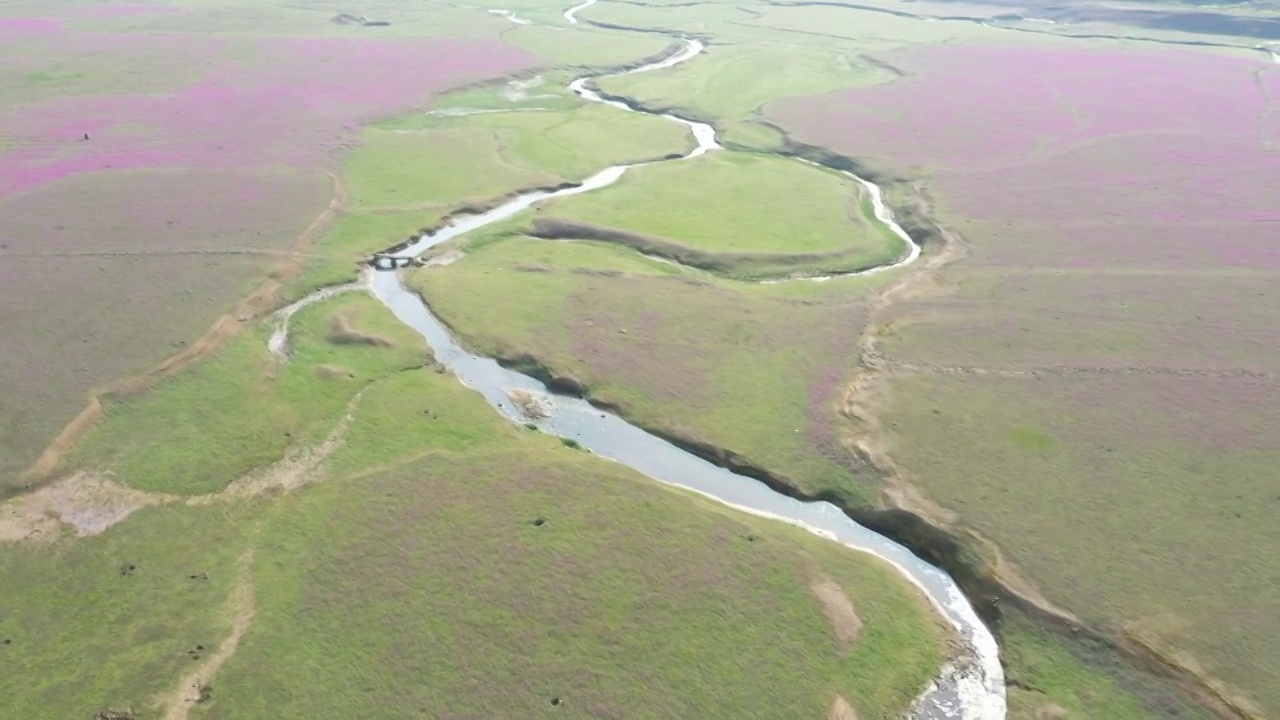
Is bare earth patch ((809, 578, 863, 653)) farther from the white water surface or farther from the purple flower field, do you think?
the white water surface

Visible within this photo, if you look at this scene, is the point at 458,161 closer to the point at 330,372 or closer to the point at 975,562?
the point at 330,372

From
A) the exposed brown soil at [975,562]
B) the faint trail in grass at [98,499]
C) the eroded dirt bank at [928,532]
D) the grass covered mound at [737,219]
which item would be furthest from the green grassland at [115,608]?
the grass covered mound at [737,219]

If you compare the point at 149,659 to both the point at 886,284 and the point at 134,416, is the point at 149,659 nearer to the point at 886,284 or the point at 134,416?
the point at 134,416

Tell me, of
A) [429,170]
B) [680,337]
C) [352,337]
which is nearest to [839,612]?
[680,337]

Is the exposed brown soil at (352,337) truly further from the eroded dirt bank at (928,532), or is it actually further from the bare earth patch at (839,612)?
the bare earth patch at (839,612)

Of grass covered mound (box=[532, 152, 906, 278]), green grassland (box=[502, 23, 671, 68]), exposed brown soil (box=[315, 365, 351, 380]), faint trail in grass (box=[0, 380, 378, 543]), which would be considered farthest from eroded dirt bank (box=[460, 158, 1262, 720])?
green grassland (box=[502, 23, 671, 68])

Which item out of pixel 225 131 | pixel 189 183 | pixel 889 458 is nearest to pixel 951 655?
pixel 889 458
